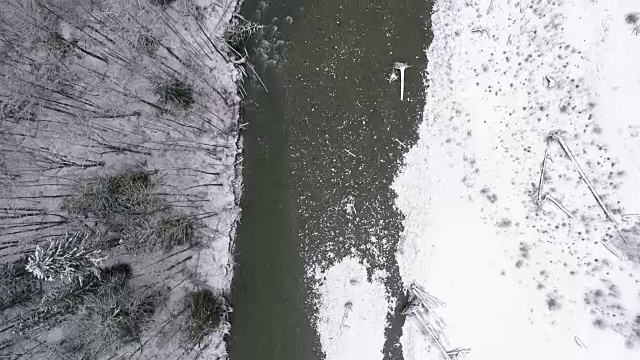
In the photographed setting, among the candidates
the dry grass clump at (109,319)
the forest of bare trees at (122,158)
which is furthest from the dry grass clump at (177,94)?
the dry grass clump at (109,319)

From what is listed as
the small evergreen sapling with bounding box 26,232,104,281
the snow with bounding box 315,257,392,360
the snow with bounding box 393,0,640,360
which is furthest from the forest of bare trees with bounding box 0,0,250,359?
the snow with bounding box 393,0,640,360

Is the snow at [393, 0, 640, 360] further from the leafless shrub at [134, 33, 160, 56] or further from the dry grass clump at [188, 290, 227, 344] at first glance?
the leafless shrub at [134, 33, 160, 56]

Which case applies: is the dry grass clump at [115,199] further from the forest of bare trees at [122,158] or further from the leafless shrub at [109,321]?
the leafless shrub at [109,321]

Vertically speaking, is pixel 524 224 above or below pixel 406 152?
below

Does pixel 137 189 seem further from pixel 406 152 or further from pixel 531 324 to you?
pixel 531 324

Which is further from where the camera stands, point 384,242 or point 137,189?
point 384,242

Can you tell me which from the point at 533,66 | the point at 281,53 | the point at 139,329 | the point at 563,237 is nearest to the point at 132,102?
the point at 281,53
